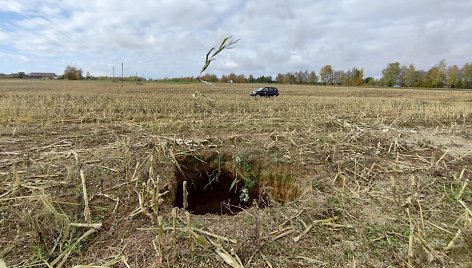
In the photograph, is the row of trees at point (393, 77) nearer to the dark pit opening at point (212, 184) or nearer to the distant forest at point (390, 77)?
the distant forest at point (390, 77)

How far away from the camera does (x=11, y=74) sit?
92.7 meters

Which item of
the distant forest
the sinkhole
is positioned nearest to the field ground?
the sinkhole

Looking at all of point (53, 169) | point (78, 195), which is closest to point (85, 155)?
point (53, 169)

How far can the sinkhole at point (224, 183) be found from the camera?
19.8ft

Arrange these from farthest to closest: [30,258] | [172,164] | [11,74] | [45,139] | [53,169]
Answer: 1. [11,74]
2. [45,139]
3. [172,164]
4. [53,169]
5. [30,258]

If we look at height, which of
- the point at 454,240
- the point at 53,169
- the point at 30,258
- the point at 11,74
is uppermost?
the point at 11,74

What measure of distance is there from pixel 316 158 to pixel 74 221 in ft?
15.0

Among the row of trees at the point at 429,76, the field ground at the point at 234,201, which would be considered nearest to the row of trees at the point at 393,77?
the row of trees at the point at 429,76

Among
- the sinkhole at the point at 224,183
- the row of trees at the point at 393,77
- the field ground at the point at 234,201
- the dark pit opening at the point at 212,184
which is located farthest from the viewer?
the row of trees at the point at 393,77

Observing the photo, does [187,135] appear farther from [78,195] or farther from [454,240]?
[454,240]

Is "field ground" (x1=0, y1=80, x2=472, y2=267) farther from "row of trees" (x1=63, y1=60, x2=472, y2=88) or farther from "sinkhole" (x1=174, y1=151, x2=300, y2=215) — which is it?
"row of trees" (x1=63, y1=60, x2=472, y2=88)

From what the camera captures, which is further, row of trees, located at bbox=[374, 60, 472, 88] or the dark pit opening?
row of trees, located at bbox=[374, 60, 472, 88]

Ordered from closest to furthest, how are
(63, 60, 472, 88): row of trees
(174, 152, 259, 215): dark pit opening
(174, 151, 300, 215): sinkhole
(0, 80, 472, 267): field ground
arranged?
(0, 80, 472, 267): field ground < (174, 151, 300, 215): sinkhole < (174, 152, 259, 215): dark pit opening < (63, 60, 472, 88): row of trees

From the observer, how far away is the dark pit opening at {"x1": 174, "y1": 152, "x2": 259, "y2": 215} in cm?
625
